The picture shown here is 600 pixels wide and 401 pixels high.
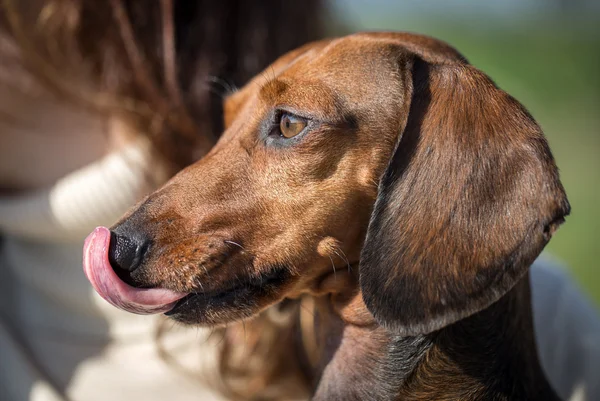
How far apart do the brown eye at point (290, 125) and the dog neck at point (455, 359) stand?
17.6 inches

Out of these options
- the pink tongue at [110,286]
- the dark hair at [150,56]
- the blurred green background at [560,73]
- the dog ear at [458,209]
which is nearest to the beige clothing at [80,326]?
the dark hair at [150,56]

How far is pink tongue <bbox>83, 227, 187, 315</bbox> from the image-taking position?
4.88 feet

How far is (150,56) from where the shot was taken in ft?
8.36

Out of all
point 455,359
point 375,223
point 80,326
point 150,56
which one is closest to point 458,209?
point 375,223

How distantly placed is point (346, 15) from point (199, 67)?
119 centimetres

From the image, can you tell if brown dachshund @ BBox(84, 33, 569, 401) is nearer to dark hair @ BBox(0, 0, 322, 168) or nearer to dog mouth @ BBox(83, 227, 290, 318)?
dog mouth @ BBox(83, 227, 290, 318)

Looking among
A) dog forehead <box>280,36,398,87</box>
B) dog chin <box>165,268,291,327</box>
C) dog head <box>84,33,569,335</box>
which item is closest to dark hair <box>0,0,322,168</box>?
dog forehead <box>280,36,398,87</box>

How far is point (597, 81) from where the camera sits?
8484mm

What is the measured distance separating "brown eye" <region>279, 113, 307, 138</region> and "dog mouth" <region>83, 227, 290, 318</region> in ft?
1.04

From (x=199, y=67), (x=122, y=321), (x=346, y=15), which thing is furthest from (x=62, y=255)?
(x=346, y=15)

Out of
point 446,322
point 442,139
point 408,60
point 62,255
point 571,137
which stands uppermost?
point 408,60

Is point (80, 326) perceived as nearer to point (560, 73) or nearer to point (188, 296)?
point (188, 296)

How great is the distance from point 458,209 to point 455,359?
0.42 metres

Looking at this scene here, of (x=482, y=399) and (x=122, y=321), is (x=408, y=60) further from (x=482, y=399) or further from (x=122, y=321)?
(x=122, y=321)
